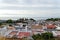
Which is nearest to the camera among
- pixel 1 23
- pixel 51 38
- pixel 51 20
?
pixel 51 38

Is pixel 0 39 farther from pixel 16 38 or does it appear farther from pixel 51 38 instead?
pixel 51 38

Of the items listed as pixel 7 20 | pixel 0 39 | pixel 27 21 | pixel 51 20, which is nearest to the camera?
pixel 0 39

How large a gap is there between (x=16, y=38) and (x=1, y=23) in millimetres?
1827

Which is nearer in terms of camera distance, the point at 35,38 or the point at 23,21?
the point at 35,38

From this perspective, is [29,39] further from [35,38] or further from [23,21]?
[23,21]

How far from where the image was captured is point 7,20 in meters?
4.70

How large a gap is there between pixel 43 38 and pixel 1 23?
2.13 metres

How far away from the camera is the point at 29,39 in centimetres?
253

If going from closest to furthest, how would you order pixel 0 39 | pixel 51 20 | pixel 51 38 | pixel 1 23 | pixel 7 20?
pixel 0 39, pixel 51 38, pixel 1 23, pixel 7 20, pixel 51 20

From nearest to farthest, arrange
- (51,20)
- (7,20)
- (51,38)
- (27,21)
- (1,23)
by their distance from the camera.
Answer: (51,38), (1,23), (7,20), (27,21), (51,20)

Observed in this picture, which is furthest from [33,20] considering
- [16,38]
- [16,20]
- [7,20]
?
[16,38]

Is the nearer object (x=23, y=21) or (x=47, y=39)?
(x=47, y=39)

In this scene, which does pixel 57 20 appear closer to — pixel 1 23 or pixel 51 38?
pixel 1 23

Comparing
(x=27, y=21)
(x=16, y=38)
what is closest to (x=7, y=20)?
(x=27, y=21)
